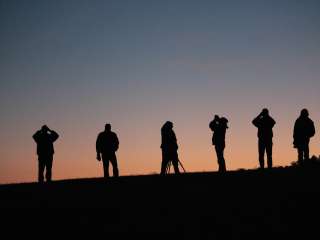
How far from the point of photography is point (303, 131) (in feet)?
65.1

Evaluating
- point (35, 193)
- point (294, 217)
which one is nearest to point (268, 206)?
point (294, 217)

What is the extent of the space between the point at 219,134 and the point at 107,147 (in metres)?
4.08

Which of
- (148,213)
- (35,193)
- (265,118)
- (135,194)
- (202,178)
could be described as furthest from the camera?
(265,118)

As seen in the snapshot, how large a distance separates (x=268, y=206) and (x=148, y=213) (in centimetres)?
258

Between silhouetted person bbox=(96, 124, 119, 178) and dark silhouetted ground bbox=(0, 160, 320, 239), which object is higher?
silhouetted person bbox=(96, 124, 119, 178)

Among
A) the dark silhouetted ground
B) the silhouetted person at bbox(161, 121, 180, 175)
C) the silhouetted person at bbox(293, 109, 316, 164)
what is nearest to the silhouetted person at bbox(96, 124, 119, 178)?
the silhouetted person at bbox(161, 121, 180, 175)

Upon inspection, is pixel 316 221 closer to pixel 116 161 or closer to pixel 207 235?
pixel 207 235

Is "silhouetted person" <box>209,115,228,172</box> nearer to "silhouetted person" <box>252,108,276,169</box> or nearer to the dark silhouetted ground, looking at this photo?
"silhouetted person" <box>252,108,276,169</box>

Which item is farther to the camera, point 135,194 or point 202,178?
point 202,178

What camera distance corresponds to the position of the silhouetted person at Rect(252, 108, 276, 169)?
1959 centimetres

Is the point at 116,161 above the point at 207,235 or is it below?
above

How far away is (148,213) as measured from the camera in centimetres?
1230

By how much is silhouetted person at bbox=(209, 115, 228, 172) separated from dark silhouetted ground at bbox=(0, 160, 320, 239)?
4037 millimetres

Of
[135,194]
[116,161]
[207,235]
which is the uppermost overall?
[116,161]
